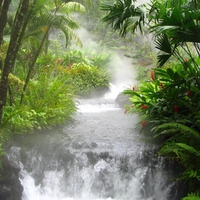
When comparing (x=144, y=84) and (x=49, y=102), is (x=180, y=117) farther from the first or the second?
(x=49, y=102)

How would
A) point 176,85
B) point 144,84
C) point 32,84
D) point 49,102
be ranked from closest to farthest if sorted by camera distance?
point 176,85, point 144,84, point 49,102, point 32,84

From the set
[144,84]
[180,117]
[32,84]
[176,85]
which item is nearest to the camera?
[176,85]

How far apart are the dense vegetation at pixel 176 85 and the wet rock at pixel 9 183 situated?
2417 millimetres

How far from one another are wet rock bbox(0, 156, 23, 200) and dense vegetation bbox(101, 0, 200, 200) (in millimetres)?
2417

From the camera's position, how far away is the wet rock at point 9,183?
4.32 m

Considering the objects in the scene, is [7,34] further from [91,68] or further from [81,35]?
[81,35]

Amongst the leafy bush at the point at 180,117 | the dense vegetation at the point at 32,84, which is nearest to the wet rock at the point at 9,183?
the dense vegetation at the point at 32,84

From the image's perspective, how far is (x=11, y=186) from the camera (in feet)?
14.8

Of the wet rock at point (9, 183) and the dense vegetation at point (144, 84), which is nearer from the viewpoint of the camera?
the dense vegetation at point (144, 84)

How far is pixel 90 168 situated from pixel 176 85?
2152 mm

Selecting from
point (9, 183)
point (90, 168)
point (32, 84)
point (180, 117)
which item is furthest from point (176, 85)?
point (32, 84)

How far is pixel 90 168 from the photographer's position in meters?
5.18

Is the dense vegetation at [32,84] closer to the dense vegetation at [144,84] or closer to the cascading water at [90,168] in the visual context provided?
the dense vegetation at [144,84]

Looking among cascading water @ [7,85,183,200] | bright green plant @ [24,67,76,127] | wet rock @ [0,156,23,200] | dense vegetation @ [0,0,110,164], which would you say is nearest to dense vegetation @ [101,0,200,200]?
cascading water @ [7,85,183,200]
